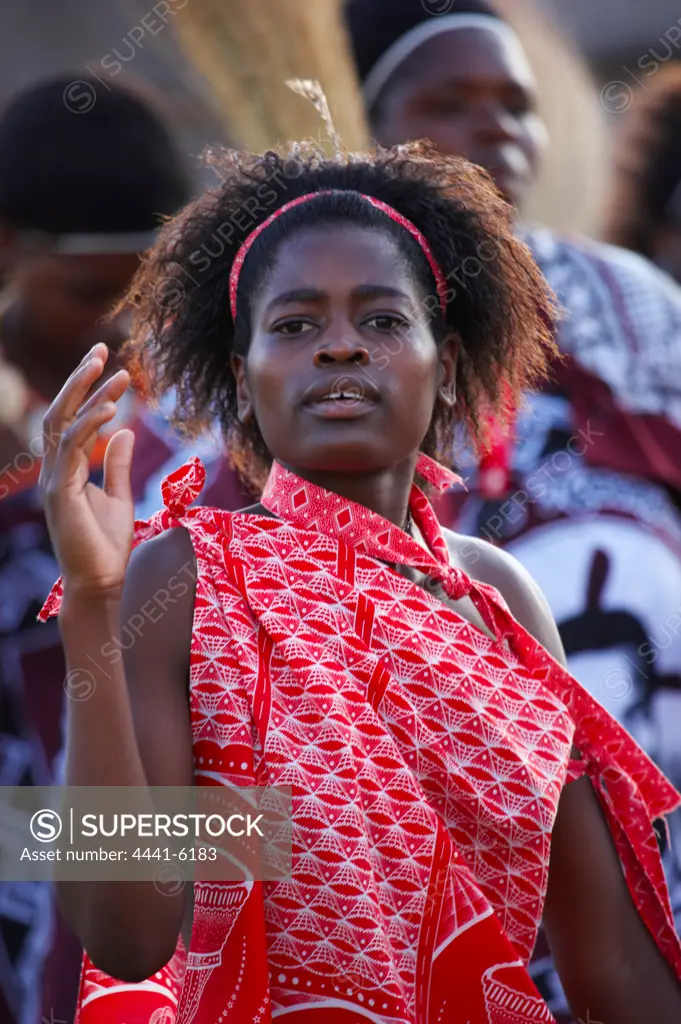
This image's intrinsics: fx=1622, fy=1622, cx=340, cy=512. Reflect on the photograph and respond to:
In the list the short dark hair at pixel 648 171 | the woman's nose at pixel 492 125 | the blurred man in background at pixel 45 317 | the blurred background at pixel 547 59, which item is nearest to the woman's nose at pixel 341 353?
the blurred man in background at pixel 45 317

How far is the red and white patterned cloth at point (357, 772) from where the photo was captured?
6.48ft

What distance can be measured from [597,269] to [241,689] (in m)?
2.29

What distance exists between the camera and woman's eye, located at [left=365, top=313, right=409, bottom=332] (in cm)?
220

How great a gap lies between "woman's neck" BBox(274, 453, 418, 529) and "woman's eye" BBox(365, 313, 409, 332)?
197 millimetres

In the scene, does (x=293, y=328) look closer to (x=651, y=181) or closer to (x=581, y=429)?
(x=581, y=429)

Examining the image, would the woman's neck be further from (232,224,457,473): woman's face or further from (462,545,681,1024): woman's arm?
(462,545,681,1024): woman's arm

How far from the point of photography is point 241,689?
6.61ft

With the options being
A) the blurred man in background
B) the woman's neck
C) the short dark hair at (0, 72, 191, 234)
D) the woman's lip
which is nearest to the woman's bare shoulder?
the woman's neck

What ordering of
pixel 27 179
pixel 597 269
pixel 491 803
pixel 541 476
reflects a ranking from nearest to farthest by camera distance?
1. pixel 491 803
2. pixel 541 476
3. pixel 597 269
4. pixel 27 179

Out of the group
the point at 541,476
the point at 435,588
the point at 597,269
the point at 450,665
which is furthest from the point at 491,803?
the point at 597,269

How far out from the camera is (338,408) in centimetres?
213

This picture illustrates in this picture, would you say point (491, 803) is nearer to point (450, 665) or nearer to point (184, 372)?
point (450, 665)

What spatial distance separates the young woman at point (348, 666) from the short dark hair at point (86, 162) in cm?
177

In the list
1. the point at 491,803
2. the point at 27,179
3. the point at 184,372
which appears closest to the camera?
the point at 491,803
